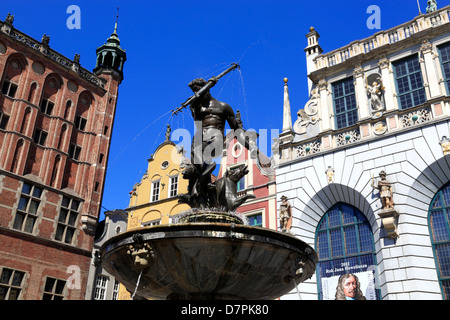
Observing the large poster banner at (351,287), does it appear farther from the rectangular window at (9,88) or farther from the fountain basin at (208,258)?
the rectangular window at (9,88)

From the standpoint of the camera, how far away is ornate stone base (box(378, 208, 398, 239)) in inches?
661

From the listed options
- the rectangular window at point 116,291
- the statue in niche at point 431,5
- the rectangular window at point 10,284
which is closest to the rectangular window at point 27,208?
the rectangular window at point 10,284

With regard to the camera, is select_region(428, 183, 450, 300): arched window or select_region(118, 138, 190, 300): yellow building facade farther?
select_region(118, 138, 190, 300): yellow building facade

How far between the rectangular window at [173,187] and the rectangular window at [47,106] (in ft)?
32.1

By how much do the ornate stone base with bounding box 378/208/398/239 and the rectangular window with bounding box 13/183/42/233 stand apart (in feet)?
66.4

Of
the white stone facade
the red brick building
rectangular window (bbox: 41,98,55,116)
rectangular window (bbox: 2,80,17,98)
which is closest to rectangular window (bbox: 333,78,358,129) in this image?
the white stone facade

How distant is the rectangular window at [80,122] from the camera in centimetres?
3050

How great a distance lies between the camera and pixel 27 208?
82.5 ft

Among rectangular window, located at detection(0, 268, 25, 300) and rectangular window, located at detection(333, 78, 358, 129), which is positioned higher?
rectangular window, located at detection(333, 78, 358, 129)

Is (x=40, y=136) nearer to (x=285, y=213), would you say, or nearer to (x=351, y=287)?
(x=285, y=213)

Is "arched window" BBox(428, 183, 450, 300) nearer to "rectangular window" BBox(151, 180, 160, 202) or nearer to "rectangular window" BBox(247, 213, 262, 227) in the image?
"rectangular window" BBox(247, 213, 262, 227)

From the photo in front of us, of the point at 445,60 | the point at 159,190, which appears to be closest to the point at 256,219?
the point at 159,190

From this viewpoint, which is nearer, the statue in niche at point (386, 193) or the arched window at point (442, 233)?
the arched window at point (442, 233)
